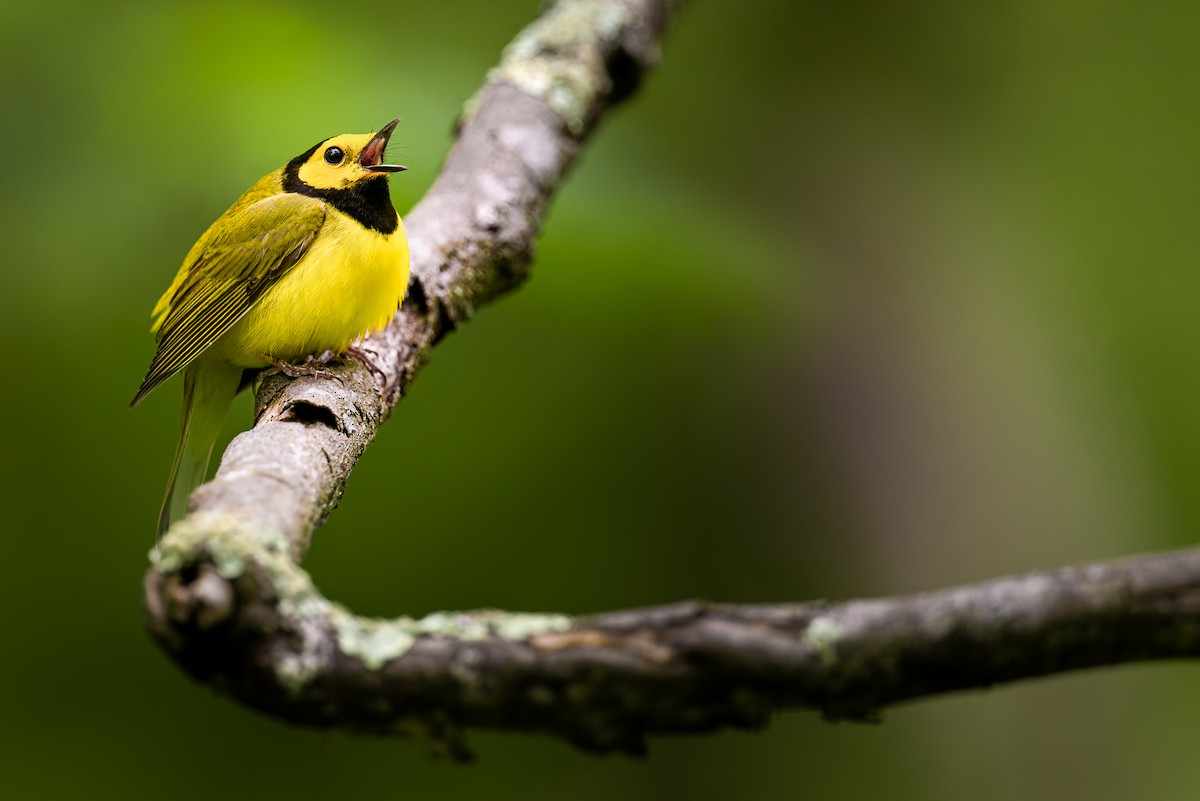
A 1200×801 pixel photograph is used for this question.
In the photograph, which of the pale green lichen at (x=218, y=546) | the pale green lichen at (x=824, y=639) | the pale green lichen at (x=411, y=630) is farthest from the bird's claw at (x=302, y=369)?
the pale green lichen at (x=824, y=639)

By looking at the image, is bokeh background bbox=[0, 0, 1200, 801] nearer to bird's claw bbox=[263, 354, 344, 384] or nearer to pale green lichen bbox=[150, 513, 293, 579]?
bird's claw bbox=[263, 354, 344, 384]

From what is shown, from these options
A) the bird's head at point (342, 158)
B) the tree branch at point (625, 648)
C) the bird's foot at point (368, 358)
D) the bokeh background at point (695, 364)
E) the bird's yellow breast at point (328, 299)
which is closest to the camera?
the tree branch at point (625, 648)

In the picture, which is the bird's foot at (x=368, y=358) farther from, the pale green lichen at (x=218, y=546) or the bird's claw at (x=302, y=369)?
the pale green lichen at (x=218, y=546)

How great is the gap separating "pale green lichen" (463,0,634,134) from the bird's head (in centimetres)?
46

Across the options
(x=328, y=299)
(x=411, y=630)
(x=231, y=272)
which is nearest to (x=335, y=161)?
(x=231, y=272)

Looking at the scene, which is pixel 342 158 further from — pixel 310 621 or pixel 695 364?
pixel 695 364

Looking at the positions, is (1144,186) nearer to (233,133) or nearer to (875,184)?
(875,184)

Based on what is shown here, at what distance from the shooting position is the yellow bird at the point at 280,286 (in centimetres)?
366

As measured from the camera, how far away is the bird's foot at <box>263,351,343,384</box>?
3057 millimetres

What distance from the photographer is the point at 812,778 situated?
6.98 meters

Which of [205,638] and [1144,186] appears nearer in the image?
[205,638]

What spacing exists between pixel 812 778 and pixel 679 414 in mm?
2474

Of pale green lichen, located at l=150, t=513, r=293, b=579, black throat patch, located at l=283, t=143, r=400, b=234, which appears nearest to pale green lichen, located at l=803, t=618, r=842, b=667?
pale green lichen, located at l=150, t=513, r=293, b=579

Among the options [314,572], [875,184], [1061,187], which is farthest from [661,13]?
[1061,187]
